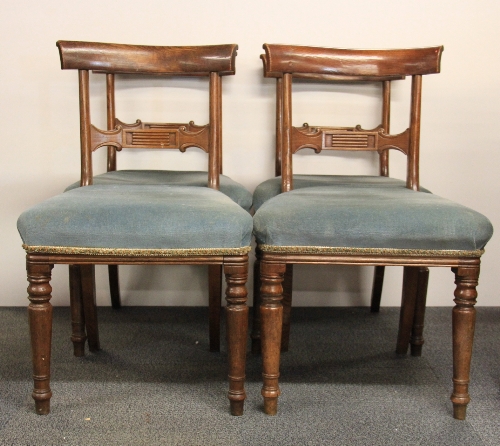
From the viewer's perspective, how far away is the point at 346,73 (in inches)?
67.2

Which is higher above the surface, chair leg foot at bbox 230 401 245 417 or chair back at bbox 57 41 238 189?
chair back at bbox 57 41 238 189

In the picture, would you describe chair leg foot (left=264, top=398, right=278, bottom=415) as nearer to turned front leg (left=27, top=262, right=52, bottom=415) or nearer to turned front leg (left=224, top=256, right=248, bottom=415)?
turned front leg (left=224, top=256, right=248, bottom=415)

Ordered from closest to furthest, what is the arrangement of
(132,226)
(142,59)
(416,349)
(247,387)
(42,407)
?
(132,226) → (42,407) → (247,387) → (142,59) → (416,349)

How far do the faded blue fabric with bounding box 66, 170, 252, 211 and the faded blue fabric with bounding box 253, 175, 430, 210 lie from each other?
0.04 meters

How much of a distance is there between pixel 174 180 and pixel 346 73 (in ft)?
1.82

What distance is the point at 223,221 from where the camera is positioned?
1.35m

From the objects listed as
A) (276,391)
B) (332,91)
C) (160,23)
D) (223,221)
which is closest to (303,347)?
(276,391)

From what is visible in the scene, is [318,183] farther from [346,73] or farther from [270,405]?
[270,405]

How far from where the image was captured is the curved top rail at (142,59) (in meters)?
1.68

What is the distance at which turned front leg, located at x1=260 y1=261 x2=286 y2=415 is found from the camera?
55.8 inches

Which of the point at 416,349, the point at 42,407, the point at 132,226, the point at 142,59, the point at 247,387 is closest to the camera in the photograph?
the point at 132,226

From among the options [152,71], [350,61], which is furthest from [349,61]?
[152,71]

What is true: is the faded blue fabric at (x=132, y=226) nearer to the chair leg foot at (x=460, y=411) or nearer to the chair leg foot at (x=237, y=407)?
the chair leg foot at (x=237, y=407)

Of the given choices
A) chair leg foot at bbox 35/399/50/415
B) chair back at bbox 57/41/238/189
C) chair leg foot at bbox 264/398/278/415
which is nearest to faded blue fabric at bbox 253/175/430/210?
chair back at bbox 57/41/238/189
